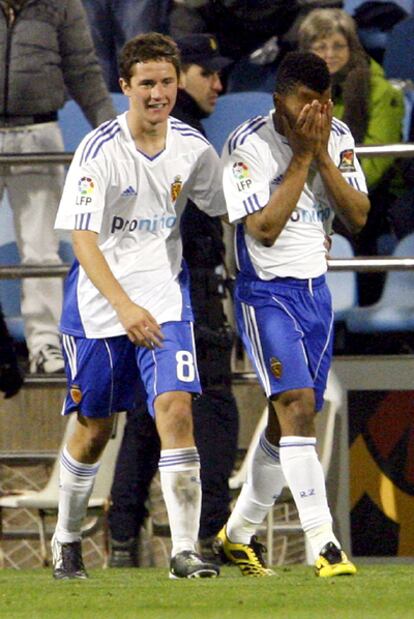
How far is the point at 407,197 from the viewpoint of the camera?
29.1 ft

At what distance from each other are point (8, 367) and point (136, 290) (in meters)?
2.55

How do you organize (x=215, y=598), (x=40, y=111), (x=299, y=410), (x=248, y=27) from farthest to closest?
1. (x=248, y=27)
2. (x=40, y=111)
3. (x=299, y=410)
4. (x=215, y=598)

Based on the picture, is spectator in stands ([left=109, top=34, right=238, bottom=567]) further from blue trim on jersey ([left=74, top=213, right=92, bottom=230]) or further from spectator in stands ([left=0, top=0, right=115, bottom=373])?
blue trim on jersey ([left=74, top=213, right=92, bottom=230])

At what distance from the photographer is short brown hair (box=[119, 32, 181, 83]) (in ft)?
20.8

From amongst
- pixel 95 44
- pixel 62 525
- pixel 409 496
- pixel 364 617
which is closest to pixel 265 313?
pixel 62 525

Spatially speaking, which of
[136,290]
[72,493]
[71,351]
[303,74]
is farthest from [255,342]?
[303,74]

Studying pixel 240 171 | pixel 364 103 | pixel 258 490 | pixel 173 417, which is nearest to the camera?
pixel 173 417

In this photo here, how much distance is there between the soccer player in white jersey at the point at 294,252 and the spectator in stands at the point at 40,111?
8.07 ft

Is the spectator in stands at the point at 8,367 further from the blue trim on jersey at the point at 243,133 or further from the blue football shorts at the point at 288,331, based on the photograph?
the blue trim on jersey at the point at 243,133

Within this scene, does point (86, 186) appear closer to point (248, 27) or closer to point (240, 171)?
point (240, 171)

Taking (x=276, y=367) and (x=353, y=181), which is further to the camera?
(x=353, y=181)

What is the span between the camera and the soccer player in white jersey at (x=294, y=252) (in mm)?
6289

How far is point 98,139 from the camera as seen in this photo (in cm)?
640

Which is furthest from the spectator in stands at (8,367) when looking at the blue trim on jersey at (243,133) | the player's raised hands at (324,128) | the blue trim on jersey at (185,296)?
the player's raised hands at (324,128)
